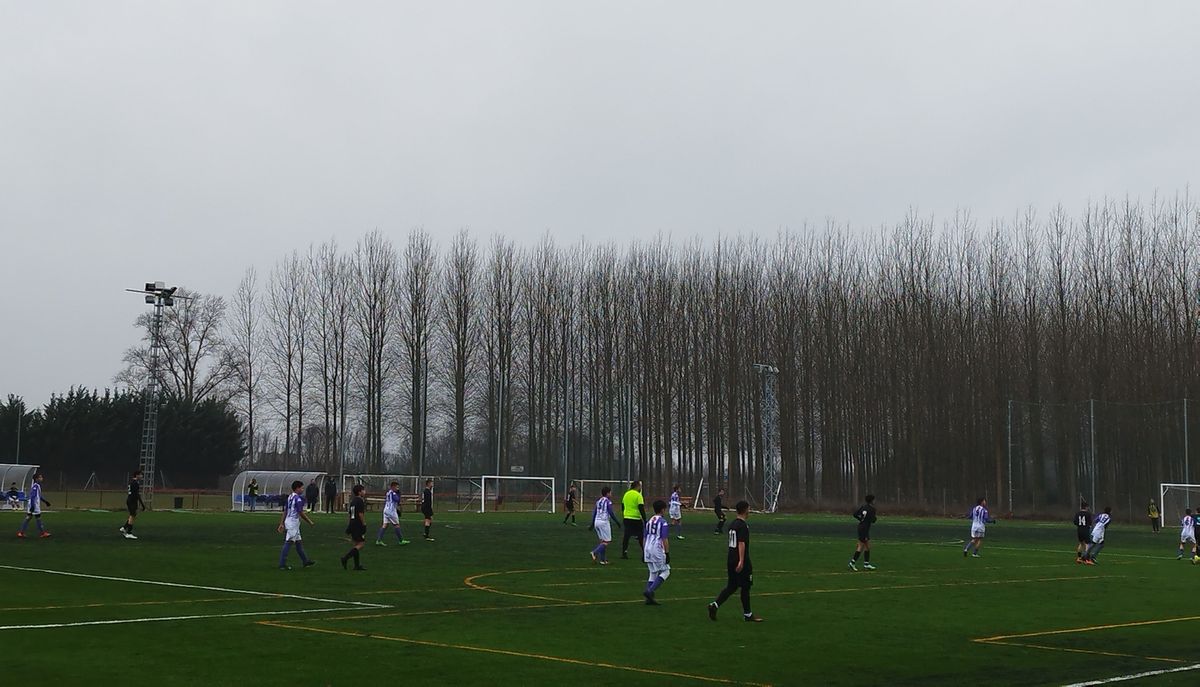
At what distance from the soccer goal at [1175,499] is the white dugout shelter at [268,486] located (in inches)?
1924

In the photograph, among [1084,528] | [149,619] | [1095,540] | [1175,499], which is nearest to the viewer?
[149,619]

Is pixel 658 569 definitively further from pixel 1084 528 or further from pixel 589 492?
pixel 589 492

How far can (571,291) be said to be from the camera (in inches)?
3999

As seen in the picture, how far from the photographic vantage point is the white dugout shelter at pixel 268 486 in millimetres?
71312

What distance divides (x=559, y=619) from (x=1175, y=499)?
57.4 m

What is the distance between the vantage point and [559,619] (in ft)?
61.4

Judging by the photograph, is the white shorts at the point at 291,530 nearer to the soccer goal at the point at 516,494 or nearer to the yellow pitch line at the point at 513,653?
the yellow pitch line at the point at 513,653

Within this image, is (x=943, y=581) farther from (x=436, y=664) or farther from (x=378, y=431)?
(x=378, y=431)

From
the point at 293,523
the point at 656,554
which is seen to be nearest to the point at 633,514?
the point at 293,523

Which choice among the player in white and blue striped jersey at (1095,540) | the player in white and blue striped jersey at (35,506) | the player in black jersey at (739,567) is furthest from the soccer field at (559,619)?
the player in white and blue striped jersey at (35,506)

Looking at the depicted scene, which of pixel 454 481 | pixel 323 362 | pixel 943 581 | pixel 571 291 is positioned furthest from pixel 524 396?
pixel 943 581

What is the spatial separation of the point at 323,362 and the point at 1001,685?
9089cm

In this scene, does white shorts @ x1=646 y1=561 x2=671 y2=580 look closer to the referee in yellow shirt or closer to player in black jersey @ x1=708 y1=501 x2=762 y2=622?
Answer: player in black jersey @ x1=708 y1=501 x2=762 y2=622

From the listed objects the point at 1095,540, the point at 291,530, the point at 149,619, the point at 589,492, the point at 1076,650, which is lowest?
the point at 589,492
